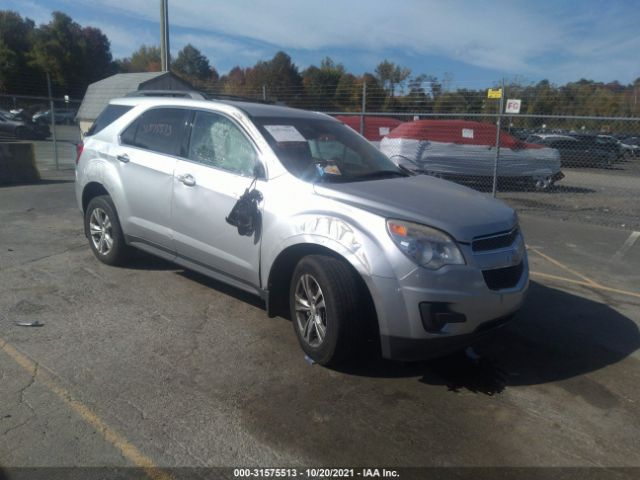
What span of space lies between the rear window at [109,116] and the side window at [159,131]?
0.32 m

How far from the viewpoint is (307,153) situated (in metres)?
4.22

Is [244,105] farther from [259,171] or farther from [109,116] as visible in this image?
[109,116]

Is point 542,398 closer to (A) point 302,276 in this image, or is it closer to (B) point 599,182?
(A) point 302,276

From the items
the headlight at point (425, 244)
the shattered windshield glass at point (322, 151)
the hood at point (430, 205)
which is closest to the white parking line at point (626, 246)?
the hood at point (430, 205)

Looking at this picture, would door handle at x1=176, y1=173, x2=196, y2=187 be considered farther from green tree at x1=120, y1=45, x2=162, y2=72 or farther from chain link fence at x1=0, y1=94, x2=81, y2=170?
green tree at x1=120, y1=45, x2=162, y2=72

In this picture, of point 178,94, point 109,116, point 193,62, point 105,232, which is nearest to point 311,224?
point 178,94

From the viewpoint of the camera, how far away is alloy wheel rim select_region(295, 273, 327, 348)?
3492 mm

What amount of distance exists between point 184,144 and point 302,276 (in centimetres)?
183

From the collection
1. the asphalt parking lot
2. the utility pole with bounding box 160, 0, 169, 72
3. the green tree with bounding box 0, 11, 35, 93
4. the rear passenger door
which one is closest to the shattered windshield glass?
the rear passenger door

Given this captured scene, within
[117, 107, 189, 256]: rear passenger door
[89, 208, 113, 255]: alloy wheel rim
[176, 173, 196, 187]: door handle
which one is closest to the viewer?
[176, 173, 196, 187]: door handle

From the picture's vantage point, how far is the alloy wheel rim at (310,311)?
349 centimetres

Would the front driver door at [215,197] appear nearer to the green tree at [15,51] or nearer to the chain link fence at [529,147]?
the chain link fence at [529,147]

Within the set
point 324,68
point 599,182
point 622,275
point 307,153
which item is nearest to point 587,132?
point 599,182

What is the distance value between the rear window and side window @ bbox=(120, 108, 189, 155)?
12.8 inches
